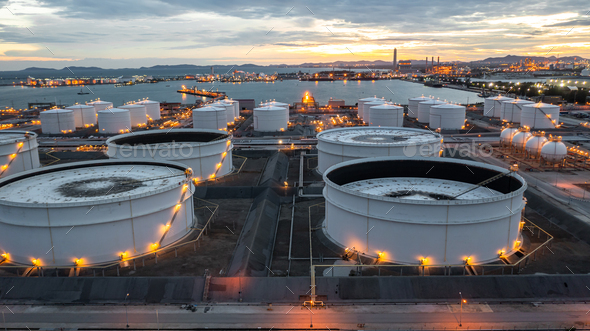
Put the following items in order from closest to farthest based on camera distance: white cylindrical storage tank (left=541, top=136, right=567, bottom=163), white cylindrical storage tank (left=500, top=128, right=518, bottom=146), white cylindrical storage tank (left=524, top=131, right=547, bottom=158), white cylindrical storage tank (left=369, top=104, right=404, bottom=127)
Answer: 1. white cylindrical storage tank (left=541, top=136, right=567, bottom=163)
2. white cylindrical storage tank (left=524, top=131, right=547, bottom=158)
3. white cylindrical storage tank (left=500, top=128, right=518, bottom=146)
4. white cylindrical storage tank (left=369, top=104, right=404, bottom=127)

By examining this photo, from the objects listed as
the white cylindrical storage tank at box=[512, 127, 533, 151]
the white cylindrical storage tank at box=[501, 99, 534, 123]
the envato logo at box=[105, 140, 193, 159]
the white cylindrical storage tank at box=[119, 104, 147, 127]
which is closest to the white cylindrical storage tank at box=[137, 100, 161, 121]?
the white cylindrical storage tank at box=[119, 104, 147, 127]

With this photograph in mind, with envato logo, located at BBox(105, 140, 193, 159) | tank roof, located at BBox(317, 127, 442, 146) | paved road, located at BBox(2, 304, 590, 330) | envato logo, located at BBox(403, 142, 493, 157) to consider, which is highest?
tank roof, located at BBox(317, 127, 442, 146)

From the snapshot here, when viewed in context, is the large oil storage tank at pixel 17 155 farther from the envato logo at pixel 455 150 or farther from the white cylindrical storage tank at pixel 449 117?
the white cylindrical storage tank at pixel 449 117

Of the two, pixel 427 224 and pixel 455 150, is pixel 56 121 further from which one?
pixel 427 224

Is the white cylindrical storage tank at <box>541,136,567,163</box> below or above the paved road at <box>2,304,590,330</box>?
above

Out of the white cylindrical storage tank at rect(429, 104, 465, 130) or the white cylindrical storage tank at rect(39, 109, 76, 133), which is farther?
the white cylindrical storage tank at rect(39, 109, 76, 133)

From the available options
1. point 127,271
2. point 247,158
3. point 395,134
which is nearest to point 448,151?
point 395,134

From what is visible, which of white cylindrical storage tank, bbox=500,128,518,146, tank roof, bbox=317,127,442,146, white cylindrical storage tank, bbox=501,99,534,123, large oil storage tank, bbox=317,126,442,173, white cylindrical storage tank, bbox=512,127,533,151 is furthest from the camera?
white cylindrical storage tank, bbox=501,99,534,123

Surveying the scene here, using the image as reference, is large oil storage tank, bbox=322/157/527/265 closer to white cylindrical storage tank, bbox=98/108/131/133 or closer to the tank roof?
the tank roof
